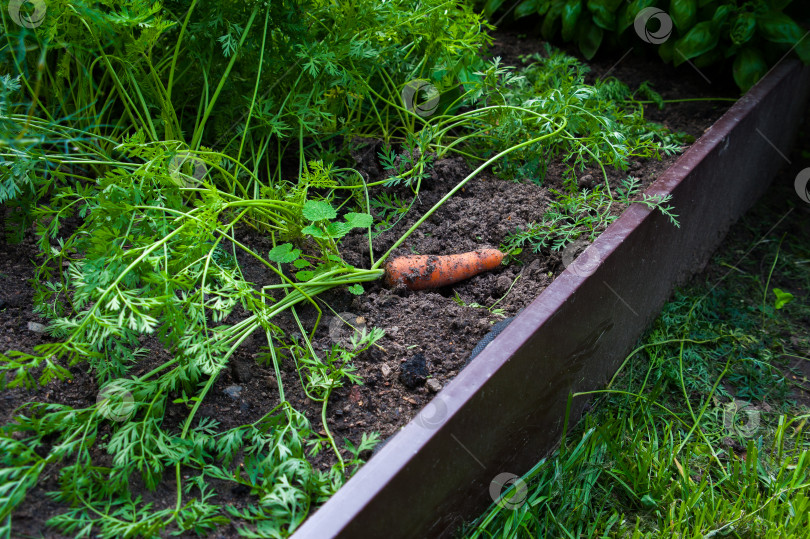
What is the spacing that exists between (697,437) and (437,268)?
93cm

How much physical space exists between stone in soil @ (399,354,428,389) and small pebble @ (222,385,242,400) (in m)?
0.39

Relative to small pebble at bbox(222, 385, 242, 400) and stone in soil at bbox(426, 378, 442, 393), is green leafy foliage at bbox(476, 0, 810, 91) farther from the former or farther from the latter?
small pebble at bbox(222, 385, 242, 400)

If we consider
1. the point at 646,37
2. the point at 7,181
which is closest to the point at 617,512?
the point at 7,181

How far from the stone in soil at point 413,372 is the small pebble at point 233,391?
15.5 inches

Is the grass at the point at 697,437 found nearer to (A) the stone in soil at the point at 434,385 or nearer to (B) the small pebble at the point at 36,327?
(A) the stone in soil at the point at 434,385

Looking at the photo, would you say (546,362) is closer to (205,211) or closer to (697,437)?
(697,437)

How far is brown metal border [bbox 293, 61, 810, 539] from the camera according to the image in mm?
1244

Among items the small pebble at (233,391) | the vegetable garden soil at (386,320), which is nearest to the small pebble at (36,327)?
the vegetable garden soil at (386,320)

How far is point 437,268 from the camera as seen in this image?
1859mm

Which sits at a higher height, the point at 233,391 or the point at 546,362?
the point at 546,362

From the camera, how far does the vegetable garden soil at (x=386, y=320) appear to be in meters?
1.45

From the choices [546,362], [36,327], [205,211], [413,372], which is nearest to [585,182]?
[546,362]

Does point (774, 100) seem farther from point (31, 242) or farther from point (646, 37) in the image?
point (31, 242)

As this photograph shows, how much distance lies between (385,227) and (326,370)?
609 mm
